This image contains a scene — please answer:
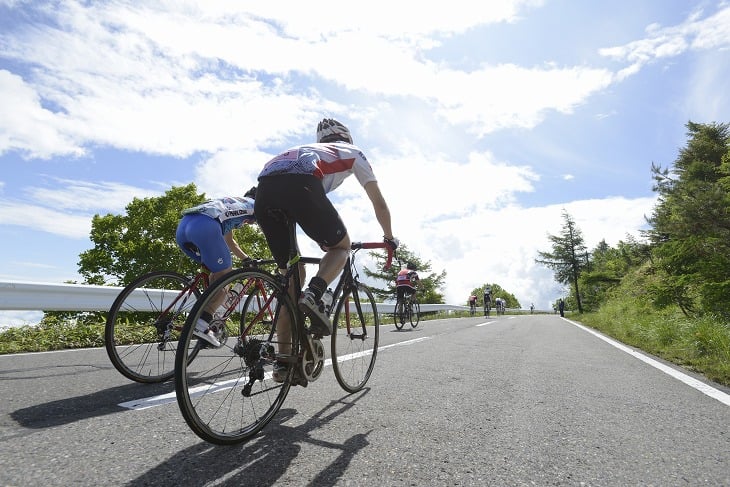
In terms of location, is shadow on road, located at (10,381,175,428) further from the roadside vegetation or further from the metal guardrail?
the roadside vegetation

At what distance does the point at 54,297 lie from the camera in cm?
569

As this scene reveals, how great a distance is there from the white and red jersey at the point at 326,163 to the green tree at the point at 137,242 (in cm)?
2894

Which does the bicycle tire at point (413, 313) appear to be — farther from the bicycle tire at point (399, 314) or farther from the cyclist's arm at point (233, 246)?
the cyclist's arm at point (233, 246)

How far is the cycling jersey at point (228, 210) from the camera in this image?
12.1 ft

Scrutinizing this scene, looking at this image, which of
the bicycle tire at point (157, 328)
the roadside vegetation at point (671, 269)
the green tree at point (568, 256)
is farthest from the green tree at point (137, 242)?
the green tree at point (568, 256)

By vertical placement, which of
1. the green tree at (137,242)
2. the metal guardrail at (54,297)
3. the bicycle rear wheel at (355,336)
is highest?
the green tree at (137,242)

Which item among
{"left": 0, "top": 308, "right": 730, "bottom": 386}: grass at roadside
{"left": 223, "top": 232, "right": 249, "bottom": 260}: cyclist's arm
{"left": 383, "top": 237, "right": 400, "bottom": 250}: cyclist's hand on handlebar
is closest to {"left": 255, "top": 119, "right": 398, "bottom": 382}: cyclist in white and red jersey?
{"left": 383, "top": 237, "right": 400, "bottom": 250}: cyclist's hand on handlebar

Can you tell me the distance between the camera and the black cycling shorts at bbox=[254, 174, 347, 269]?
2.54 m

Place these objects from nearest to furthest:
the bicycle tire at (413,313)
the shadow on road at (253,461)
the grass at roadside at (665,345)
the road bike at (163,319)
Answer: the shadow on road at (253,461), the road bike at (163,319), the grass at roadside at (665,345), the bicycle tire at (413,313)

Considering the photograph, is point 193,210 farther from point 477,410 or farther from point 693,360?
point 693,360

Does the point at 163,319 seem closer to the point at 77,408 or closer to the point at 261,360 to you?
the point at 77,408

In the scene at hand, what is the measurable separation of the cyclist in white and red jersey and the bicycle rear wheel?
537 millimetres

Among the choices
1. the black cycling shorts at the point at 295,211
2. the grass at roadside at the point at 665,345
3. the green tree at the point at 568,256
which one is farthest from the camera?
the green tree at the point at 568,256

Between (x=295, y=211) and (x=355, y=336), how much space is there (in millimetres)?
1555
